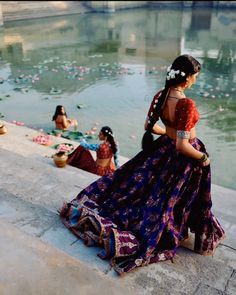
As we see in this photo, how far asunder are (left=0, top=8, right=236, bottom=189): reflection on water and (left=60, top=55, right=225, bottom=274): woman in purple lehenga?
3.47m

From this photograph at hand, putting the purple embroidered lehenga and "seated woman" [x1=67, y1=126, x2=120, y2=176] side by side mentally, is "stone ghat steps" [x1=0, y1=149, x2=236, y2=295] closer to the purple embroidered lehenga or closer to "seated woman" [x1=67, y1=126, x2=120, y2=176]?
the purple embroidered lehenga

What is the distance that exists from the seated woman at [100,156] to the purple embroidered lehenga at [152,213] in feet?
6.05

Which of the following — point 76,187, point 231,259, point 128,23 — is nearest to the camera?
point 231,259

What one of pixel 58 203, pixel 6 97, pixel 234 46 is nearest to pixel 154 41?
pixel 234 46

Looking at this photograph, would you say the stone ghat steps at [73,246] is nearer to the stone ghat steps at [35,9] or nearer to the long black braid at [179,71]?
the long black braid at [179,71]

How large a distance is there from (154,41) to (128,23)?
757 centimetres

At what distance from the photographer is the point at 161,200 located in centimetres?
301

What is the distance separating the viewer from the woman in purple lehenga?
9.27 feet

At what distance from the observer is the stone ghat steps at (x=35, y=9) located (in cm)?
2628

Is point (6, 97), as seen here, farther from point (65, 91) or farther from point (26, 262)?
point (26, 262)

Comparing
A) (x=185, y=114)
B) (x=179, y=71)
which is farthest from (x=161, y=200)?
(x=179, y=71)

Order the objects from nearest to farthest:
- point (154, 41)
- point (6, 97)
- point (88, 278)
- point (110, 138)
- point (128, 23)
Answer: point (88, 278) < point (110, 138) < point (6, 97) < point (154, 41) < point (128, 23)

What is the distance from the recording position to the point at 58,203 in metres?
3.67

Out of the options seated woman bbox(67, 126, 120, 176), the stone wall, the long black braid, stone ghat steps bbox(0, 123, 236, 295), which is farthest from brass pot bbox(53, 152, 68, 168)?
the stone wall
